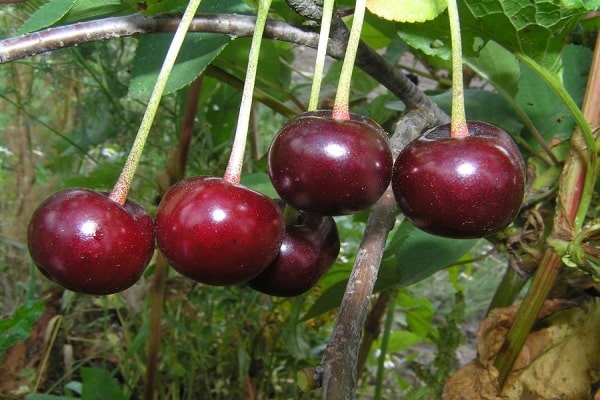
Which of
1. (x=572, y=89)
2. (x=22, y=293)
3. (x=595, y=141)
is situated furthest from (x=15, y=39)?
(x=22, y=293)

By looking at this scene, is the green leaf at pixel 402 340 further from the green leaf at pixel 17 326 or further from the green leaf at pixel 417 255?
the green leaf at pixel 17 326

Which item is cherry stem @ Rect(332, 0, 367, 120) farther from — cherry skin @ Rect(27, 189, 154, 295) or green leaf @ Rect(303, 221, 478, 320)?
green leaf @ Rect(303, 221, 478, 320)

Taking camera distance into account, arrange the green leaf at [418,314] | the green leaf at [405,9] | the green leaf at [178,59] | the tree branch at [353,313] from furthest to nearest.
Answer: the green leaf at [418,314], the green leaf at [178,59], the green leaf at [405,9], the tree branch at [353,313]

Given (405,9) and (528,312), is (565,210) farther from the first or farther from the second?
(405,9)

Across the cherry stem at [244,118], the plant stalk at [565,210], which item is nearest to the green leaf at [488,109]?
the plant stalk at [565,210]

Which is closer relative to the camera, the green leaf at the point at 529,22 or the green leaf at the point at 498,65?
the green leaf at the point at 529,22

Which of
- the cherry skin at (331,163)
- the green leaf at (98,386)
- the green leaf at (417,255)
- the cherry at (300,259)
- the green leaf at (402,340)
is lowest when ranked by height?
the green leaf at (402,340)

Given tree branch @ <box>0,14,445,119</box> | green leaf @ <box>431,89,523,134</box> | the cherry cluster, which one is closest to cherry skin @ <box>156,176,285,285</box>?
the cherry cluster
